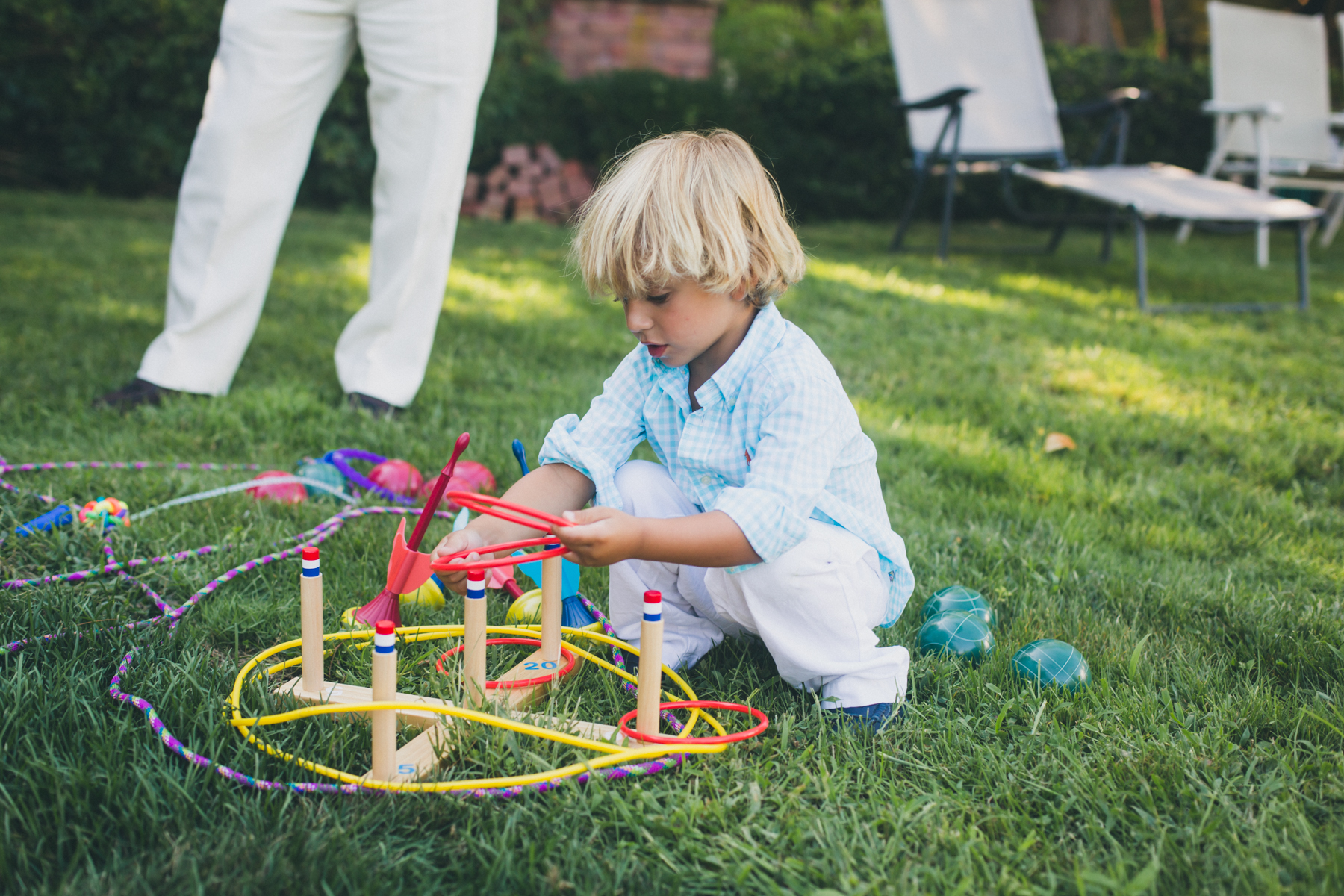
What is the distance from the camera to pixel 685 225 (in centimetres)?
140

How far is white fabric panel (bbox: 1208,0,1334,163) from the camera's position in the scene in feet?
22.9

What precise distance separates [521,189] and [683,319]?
650 centimetres

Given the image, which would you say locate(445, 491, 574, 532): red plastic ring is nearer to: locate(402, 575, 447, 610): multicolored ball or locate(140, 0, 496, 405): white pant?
locate(402, 575, 447, 610): multicolored ball

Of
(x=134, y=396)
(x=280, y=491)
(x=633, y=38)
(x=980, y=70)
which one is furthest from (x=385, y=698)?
(x=633, y=38)

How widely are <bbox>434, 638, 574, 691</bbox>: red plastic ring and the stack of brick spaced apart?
6240 millimetres

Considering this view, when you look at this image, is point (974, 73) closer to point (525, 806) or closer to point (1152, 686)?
point (1152, 686)

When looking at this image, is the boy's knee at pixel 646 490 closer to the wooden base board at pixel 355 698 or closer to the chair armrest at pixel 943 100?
the wooden base board at pixel 355 698

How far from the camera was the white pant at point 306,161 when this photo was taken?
2582 millimetres

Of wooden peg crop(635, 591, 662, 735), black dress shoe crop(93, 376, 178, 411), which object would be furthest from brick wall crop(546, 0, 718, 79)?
wooden peg crop(635, 591, 662, 735)

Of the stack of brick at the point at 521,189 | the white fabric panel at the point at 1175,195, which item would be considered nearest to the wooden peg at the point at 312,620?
the white fabric panel at the point at 1175,195

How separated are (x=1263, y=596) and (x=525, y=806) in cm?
145

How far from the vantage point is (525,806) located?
1231mm

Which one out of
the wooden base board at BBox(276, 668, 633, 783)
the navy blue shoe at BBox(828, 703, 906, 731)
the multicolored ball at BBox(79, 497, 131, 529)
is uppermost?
the multicolored ball at BBox(79, 497, 131, 529)

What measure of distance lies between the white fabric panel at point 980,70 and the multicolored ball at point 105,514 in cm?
509
